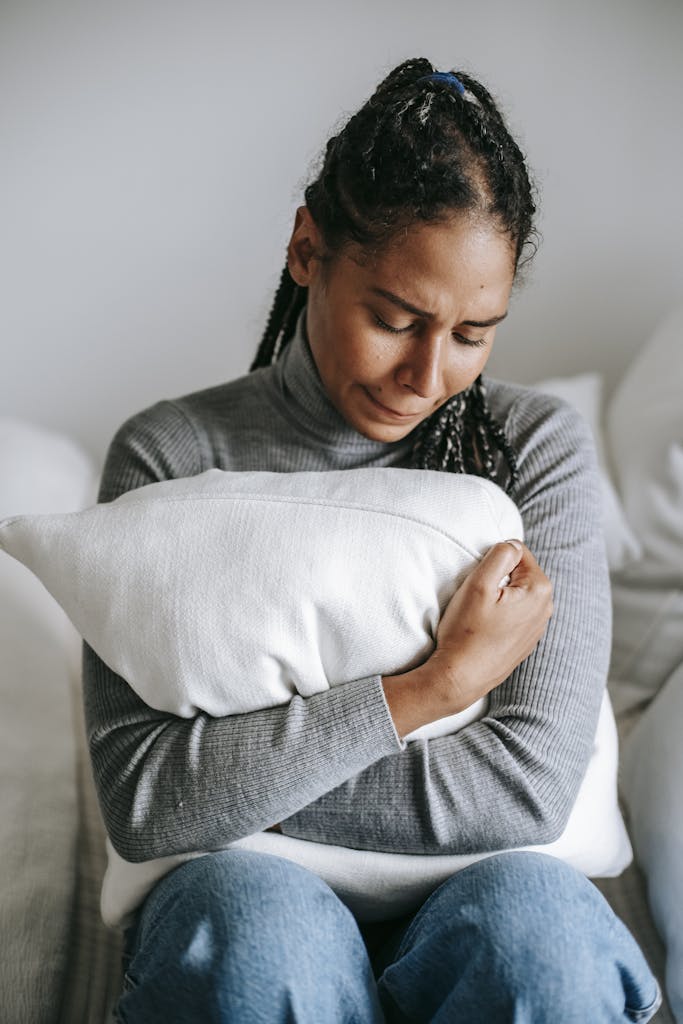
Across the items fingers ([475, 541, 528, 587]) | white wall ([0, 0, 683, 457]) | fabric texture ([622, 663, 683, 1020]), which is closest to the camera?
fingers ([475, 541, 528, 587])

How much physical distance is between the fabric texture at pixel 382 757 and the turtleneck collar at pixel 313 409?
153 mm

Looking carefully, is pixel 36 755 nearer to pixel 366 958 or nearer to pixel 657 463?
pixel 366 958

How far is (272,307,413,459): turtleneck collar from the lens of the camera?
953 mm

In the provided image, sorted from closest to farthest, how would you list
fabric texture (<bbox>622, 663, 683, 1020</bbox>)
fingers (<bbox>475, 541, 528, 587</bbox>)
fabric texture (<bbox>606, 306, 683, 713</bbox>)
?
→ fingers (<bbox>475, 541, 528, 587</bbox>) → fabric texture (<bbox>622, 663, 683, 1020</bbox>) → fabric texture (<bbox>606, 306, 683, 713</bbox>)

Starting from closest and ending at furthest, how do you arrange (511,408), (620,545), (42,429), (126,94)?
(511,408), (620,545), (126,94), (42,429)

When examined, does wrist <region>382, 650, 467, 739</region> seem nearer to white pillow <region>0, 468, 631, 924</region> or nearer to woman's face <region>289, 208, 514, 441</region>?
white pillow <region>0, 468, 631, 924</region>

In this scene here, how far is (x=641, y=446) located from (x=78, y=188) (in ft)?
3.01

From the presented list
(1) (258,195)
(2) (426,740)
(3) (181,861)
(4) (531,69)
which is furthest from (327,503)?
(4) (531,69)

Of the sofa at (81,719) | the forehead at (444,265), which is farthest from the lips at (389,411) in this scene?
the sofa at (81,719)

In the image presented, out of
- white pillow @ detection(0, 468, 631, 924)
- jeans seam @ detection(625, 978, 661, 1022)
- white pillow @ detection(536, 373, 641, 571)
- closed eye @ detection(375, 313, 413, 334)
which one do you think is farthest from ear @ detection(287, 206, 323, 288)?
jeans seam @ detection(625, 978, 661, 1022)

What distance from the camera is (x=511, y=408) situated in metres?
1.00

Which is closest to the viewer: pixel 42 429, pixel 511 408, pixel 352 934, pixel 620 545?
pixel 352 934

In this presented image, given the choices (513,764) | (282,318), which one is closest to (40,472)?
(282,318)

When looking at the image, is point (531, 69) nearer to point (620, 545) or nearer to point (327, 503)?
point (620, 545)
